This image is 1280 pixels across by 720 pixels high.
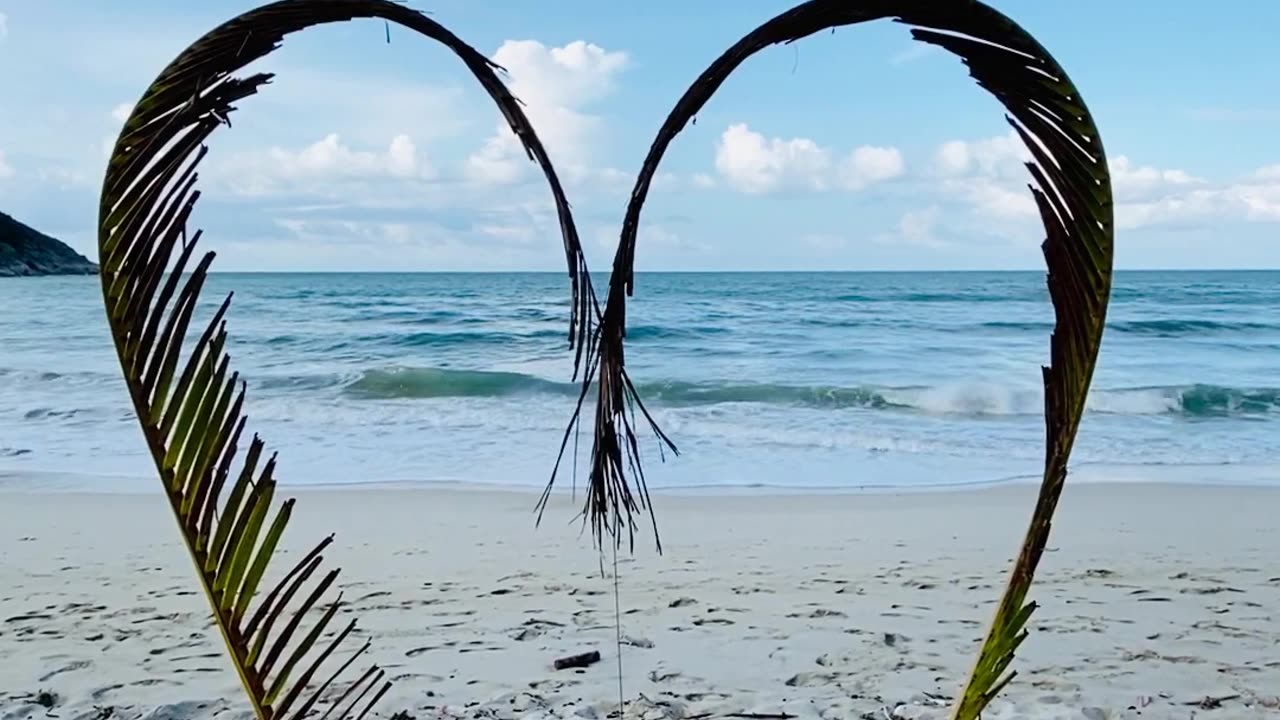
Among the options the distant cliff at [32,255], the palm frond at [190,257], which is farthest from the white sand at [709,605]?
the distant cliff at [32,255]

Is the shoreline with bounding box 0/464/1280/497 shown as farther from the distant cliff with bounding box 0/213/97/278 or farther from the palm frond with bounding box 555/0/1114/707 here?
the distant cliff with bounding box 0/213/97/278

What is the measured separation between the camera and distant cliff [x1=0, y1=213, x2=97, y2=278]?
1752 inches

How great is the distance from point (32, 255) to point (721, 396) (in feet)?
143

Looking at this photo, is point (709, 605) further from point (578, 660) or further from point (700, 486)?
point (700, 486)

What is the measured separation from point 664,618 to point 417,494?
3027 mm

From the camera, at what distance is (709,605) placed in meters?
4.56

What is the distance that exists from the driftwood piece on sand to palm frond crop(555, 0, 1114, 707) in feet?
7.57

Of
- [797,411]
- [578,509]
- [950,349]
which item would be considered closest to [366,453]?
[578,509]

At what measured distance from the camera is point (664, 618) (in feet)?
14.3

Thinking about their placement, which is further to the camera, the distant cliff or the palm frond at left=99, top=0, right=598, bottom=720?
the distant cliff

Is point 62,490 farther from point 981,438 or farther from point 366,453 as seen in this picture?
point 981,438

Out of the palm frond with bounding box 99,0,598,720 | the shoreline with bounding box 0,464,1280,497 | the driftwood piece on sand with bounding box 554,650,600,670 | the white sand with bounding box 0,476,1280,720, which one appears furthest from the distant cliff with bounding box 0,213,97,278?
the palm frond with bounding box 99,0,598,720

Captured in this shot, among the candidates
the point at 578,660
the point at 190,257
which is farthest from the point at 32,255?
the point at 190,257

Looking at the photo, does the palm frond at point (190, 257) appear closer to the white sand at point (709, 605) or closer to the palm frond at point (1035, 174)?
the palm frond at point (1035, 174)
